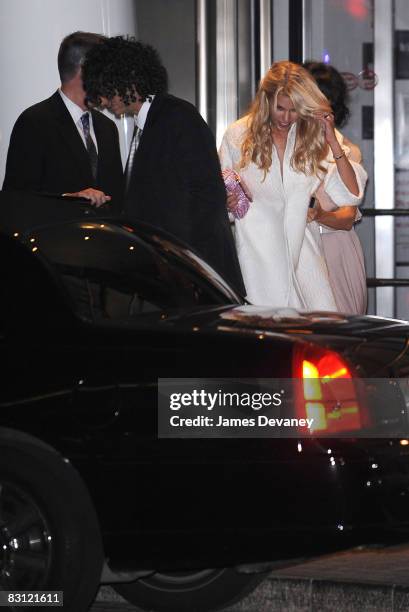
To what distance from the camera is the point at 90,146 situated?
7.78 m

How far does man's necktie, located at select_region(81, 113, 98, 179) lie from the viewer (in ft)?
25.3

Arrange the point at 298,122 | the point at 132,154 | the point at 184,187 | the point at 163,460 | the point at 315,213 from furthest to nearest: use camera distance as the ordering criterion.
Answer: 1. the point at 315,213
2. the point at 298,122
3. the point at 132,154
4. the point at 184,187
5. the point at 163,460

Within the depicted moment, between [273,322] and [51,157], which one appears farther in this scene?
[51,157]

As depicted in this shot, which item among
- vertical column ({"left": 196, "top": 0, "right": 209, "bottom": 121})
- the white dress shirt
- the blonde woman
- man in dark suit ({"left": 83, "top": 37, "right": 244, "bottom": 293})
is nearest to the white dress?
the blonde woman

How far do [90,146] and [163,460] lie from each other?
3.42 m

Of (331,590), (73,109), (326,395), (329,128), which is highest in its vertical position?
(73,109)

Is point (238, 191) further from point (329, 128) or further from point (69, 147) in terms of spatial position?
point (69, 147)

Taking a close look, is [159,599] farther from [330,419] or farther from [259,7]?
[259,7]

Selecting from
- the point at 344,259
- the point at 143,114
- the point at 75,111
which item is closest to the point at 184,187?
the point at 143,114

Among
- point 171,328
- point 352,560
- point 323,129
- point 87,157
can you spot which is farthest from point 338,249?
point 171,328

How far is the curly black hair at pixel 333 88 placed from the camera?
26.7 feet

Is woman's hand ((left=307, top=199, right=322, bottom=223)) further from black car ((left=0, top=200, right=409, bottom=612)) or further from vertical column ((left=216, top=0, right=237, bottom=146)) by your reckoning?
vertical column ((left=216, top=0, right=237, bottom=146))

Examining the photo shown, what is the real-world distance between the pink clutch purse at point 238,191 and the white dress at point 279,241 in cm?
3

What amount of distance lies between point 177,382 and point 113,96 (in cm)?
281
